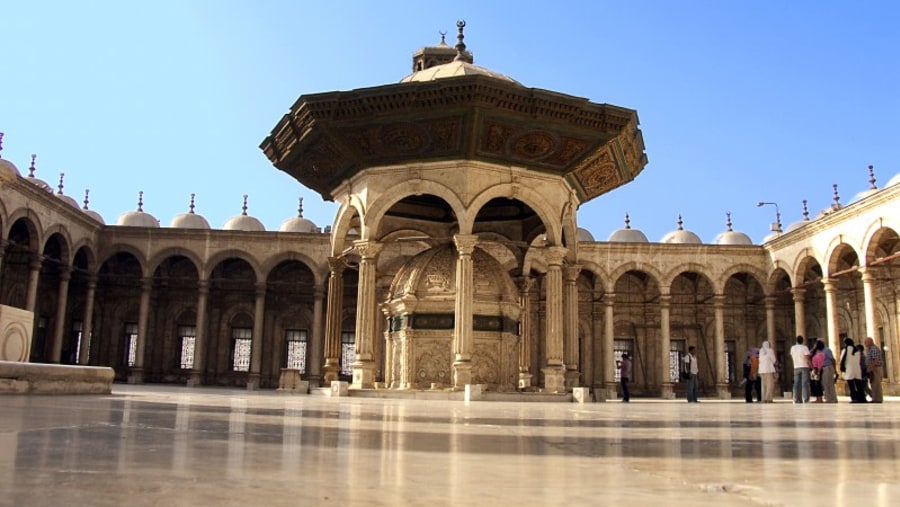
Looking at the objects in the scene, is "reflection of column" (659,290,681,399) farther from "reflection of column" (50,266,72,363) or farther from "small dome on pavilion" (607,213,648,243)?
"reflection of column" (50,266,72,363)

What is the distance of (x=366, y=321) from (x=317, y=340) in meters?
12.2

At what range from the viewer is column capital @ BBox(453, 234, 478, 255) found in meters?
10.9

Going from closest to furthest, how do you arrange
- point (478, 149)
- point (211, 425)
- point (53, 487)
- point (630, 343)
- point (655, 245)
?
point (53, 487) → point (211, 425) → point (478, 149) → point (655, 245) → point (630, 343)

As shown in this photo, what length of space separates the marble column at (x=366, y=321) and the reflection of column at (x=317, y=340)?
38.4ft

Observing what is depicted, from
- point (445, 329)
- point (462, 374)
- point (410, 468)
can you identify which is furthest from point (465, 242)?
point (410, 468)

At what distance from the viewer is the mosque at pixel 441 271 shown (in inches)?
438

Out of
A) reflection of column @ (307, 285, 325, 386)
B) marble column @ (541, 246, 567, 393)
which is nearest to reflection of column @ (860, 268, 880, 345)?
marble column @ (541, 246, 567, 393)

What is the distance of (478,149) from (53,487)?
1024cm

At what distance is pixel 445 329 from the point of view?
1132 cm

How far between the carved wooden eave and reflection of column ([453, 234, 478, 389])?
54.8 inches

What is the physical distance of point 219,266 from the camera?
993 inches

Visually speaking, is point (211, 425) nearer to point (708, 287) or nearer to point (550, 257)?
point (550, 257)

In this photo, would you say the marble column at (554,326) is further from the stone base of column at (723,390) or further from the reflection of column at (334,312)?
the stone base of column at (723,390)

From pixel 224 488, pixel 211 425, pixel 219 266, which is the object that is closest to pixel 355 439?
pixel 211 425
